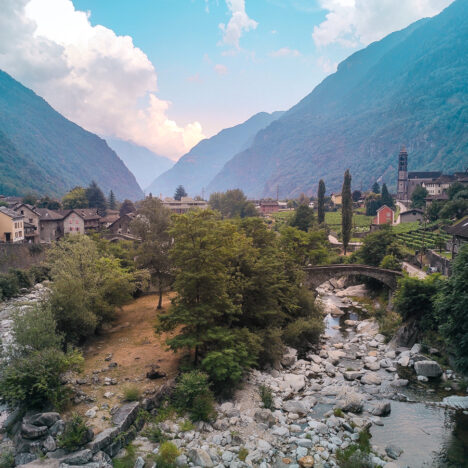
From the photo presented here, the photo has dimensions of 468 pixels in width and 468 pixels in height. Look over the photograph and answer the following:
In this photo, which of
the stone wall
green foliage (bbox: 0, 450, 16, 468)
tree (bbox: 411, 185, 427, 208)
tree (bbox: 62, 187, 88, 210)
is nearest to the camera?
green foliage (bbox: 0, 450, 16, 468)

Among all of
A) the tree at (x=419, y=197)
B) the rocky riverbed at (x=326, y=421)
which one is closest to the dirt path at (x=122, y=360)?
the rocky riverbed at (x=326, y=421)

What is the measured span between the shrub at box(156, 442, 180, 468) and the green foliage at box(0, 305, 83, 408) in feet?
20.6

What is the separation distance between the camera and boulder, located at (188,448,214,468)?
17094mm

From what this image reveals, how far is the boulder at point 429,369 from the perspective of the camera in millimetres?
26531

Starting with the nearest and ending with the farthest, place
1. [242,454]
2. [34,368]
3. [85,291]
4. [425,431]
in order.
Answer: [242,454] → [34,368] → [425,431] → [85,291]

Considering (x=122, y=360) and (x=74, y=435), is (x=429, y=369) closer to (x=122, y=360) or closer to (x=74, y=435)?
(x=122, y=360)

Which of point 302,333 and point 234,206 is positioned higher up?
point 234,206

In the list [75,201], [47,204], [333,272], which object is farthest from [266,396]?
[75,201]

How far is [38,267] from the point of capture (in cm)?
5669

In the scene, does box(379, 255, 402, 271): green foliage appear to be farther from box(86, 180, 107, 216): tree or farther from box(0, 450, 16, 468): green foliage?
box(86, 180, 107, 216): tree

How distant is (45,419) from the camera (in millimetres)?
18078

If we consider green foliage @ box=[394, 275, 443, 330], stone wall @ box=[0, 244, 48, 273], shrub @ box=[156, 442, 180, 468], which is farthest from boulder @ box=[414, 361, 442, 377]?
stone wall @ box=[0, 244, 48, 273]

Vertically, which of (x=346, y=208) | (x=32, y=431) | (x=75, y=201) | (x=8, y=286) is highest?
(x=75, y=201)

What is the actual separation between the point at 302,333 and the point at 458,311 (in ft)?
47.9
